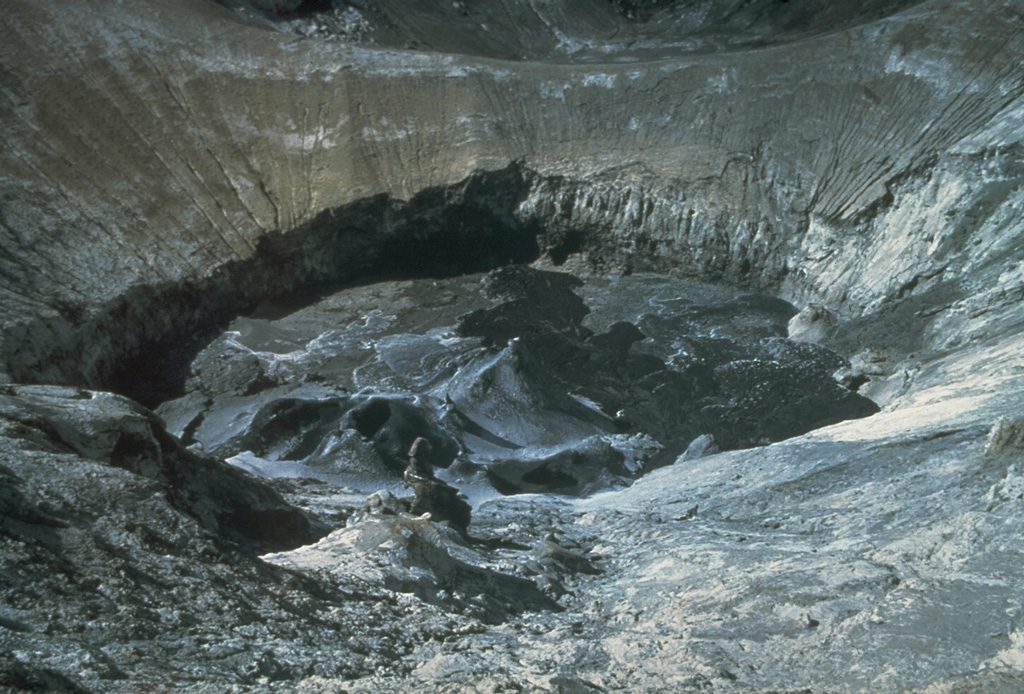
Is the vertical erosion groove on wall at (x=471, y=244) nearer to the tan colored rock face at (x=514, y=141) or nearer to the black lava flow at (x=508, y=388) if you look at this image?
the tan colored rock face at (x=514, y=141)

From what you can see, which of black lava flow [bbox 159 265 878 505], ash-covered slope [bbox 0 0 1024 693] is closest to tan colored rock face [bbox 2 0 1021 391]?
ash-covered slope [bbox 0 0 1024 693]

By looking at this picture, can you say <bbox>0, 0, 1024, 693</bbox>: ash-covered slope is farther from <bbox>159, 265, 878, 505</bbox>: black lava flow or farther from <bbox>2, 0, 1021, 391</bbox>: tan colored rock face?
<bbox>159, 265, 878, 505</bbox>: black lava flow

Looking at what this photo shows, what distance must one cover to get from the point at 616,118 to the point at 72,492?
36.0 feet

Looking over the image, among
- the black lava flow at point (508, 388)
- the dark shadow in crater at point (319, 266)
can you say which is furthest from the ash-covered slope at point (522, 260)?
the black lava flow at point (508, 388)

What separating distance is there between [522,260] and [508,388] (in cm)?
467

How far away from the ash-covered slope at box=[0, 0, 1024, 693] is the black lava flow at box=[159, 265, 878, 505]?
606 mm

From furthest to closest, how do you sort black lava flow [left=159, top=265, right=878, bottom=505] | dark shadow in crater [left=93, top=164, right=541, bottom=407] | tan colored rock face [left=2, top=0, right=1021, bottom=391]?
tan colored rock face [left=2, top=0, right=1021, bottom=391]
dark shadow in crater [left=93, top=164, right=541, bottom=407]
black lava flow [left=159, top=265, right=878, bottom=505]

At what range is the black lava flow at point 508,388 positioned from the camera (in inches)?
370

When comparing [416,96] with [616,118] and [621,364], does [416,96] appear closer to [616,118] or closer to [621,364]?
[616,118]

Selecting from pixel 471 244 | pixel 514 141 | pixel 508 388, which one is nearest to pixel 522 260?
pixel 471 244

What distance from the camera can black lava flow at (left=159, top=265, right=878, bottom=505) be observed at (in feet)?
30.9

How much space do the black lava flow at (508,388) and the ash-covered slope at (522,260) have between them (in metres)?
0.61

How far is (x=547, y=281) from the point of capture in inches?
557

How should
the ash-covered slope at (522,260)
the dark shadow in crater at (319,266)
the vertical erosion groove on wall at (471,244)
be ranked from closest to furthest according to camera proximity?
the ash-covered slope at (522,260) → the dark shadow in crater at (319,266) → the vertical erosion groove on wall at (471,244)
